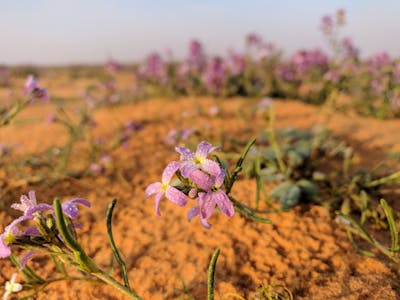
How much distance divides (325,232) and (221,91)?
4.08 metres

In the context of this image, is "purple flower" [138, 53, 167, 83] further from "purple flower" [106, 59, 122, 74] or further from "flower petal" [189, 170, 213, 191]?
"flower petal" [189, 170, 213, 191]

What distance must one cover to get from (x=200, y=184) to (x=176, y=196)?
4.3 inches

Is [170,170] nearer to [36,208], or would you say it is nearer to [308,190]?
[36,208]

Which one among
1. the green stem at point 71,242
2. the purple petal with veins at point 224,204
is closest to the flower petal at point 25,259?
the green stem at point 71,242

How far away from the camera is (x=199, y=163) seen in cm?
146

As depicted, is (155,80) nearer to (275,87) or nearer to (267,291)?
(275,87)

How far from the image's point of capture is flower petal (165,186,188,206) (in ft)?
4.66

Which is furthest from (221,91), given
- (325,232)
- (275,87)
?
(325,232)

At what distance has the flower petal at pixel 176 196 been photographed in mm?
1421

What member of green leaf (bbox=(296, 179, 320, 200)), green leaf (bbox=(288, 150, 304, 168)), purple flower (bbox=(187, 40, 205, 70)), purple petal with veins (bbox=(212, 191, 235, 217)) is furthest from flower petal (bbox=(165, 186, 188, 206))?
purple flower (bbox=(187, 40, 205, 70))

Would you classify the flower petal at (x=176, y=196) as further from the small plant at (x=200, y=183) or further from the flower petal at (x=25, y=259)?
the flower petal at (x=25, y=259)

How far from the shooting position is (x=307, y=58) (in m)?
6.16

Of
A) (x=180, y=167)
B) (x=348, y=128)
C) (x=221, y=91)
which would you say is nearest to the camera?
(x=180, y=167)

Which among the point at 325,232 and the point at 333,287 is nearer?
the point at 333,287
